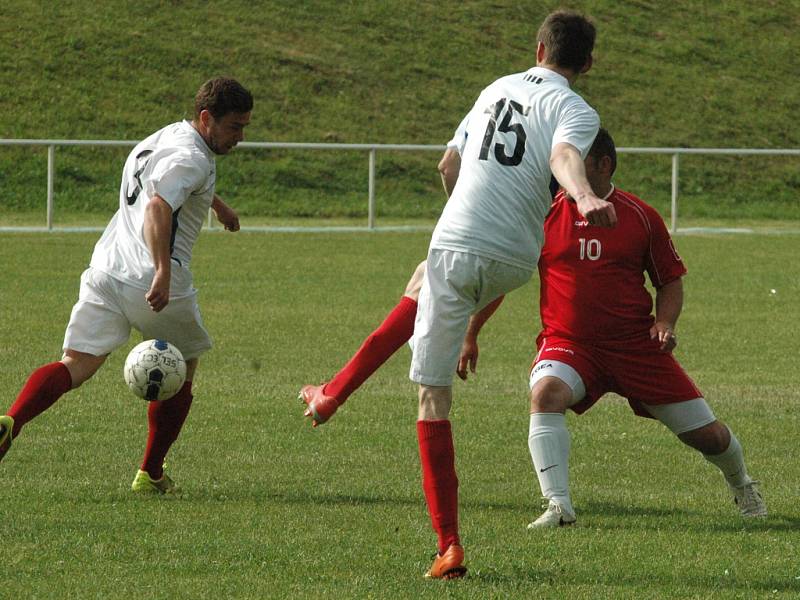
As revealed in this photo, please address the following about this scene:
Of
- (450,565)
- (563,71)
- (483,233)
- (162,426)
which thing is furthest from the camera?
(162,426)

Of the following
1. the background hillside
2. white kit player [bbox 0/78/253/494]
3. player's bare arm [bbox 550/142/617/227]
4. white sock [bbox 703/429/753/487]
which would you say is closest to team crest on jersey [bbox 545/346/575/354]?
white sock [bbox 703/429/753/487]

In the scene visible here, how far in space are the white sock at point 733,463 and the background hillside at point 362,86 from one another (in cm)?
2127

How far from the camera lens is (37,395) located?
6.15 metres

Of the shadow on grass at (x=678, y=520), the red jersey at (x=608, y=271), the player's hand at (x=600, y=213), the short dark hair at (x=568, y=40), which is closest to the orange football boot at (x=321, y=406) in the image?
the red jersey at (x=608, y=271)

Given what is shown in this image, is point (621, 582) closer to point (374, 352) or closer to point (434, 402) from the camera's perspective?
point (434, 402)

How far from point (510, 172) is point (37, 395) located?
7.94ft

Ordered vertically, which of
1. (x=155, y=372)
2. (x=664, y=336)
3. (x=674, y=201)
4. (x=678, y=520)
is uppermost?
(x=664, y=336)

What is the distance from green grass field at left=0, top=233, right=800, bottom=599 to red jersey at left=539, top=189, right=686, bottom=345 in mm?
810

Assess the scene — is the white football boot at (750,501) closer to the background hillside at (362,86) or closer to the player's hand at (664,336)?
the player's hand at (664,336)

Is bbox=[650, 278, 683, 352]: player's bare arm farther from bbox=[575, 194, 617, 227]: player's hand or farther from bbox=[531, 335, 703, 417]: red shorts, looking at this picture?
bbox=[575, 194, 617, 227]: player's hand

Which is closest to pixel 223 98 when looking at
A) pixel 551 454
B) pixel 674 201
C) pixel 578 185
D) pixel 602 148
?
pixel 602 148

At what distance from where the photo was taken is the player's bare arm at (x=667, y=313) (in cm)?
582

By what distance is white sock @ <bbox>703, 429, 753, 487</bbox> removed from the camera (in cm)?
611

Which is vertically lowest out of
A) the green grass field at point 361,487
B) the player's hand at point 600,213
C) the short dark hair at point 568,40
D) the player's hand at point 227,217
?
the green grass field at point 361,487
